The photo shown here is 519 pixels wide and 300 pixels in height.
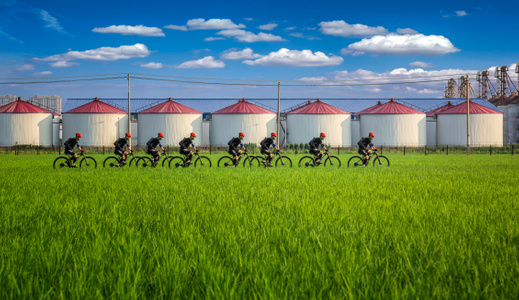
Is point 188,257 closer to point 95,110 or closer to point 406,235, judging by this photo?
point 406,235

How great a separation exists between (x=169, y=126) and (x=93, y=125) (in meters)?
8.94

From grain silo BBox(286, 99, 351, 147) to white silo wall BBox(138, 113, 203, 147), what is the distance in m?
11.3

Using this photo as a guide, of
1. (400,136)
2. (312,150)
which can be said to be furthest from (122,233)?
(400,136)

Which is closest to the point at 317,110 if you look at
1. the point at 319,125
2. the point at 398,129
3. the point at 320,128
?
the point at 319,125

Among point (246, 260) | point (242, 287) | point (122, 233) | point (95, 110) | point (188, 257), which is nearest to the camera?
point (242, 287)

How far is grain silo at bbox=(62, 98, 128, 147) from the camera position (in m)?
51.0

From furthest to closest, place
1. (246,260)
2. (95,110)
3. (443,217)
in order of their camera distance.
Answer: (95,110) < (443,217) < (246,260)

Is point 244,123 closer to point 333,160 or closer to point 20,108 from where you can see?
point 20,108

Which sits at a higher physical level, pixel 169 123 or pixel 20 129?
pixel 169 123

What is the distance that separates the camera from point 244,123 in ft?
167

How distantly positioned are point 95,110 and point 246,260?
50965 mm

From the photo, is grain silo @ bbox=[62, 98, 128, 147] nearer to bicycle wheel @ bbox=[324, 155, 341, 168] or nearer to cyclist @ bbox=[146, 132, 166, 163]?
cyclist @ bbox=[146, 132, 166, 163]

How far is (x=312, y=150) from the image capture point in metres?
21.0

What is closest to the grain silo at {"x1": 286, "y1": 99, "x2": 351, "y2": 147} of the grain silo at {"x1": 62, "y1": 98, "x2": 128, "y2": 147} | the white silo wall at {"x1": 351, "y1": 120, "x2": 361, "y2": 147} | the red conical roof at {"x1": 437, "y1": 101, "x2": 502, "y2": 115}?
the white silo wall at {"x1": 351, "y1": 120, "x2": 361, "y2": 147}
